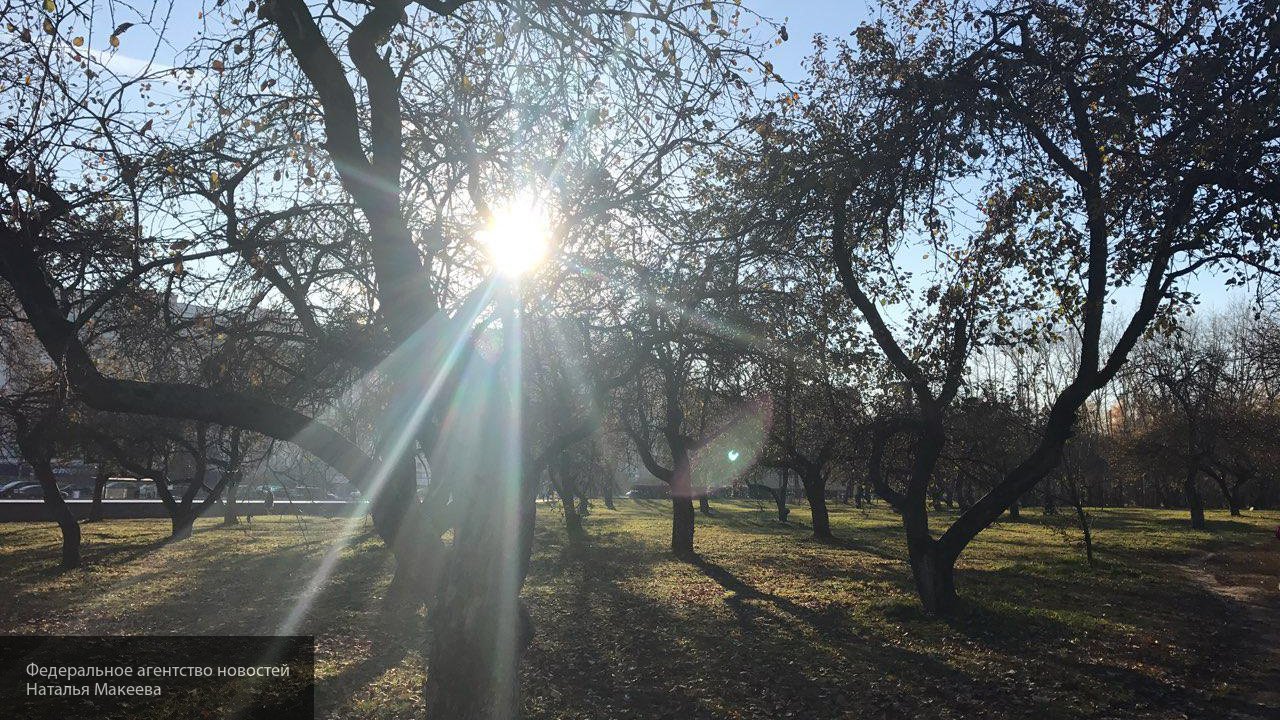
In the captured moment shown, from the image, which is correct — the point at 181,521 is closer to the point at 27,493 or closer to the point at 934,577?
the point at 934,577

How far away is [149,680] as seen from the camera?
7.65 m

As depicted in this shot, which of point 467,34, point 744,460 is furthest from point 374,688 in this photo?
point 744,460

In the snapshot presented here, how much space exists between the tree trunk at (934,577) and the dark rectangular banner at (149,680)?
9.04 metres

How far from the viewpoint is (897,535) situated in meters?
31.7

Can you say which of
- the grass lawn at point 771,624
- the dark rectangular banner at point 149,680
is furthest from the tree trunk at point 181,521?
the dark rectangular banner at point 149,680

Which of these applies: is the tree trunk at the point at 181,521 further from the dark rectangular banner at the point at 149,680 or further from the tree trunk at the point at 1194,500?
the tree trunk at the point at 1194,500

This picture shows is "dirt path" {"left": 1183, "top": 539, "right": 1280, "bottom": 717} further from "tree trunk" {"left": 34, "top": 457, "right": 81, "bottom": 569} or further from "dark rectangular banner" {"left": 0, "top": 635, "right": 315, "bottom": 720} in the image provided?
"tree trunk" {"left": 34, "top": 457, "right": 81, "bottom": 569}

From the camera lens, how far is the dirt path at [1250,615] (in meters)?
8.23

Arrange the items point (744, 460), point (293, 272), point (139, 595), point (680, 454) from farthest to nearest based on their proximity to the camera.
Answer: point (744, 460) → point (680, 454) → point (139, 595) → point (293, 272)

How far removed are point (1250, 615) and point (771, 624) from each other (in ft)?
27.0

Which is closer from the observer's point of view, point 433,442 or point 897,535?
point 433,442

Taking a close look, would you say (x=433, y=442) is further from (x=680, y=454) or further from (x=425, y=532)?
(x=680, y=454)

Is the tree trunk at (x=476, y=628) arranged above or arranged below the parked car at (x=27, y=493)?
above

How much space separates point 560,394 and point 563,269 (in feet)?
7.10
